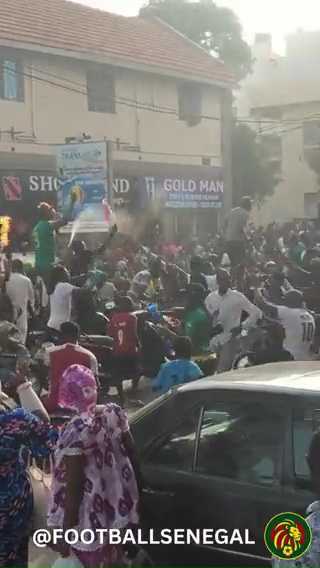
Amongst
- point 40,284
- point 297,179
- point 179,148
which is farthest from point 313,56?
point 40,284

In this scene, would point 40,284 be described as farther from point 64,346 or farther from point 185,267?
point 185,267

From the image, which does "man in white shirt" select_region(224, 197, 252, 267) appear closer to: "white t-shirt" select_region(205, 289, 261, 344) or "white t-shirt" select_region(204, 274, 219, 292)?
"white t-shirt" select_region(204, 274, 219, 292)

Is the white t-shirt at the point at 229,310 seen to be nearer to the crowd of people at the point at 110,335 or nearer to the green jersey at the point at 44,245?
the crowd of people at the point at 110,335

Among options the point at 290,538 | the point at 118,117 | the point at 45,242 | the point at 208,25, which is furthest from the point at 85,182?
the point at 208,25

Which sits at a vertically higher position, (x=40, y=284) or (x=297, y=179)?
(x=297, y=179)

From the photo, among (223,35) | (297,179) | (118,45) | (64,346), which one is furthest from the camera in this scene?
(297,179)

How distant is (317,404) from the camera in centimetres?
387

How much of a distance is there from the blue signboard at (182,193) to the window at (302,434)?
65.8 feet

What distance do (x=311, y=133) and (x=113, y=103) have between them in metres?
17.4

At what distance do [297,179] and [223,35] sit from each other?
7.77 metres

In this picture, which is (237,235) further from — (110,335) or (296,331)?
(296,331)

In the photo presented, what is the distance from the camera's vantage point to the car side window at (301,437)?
12.6ft

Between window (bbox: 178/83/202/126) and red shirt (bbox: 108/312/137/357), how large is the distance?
17708mm

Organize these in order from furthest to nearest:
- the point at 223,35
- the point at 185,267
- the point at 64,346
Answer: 1. the point at 223,35
2. the point at 185,267
3. the point at 64,346
